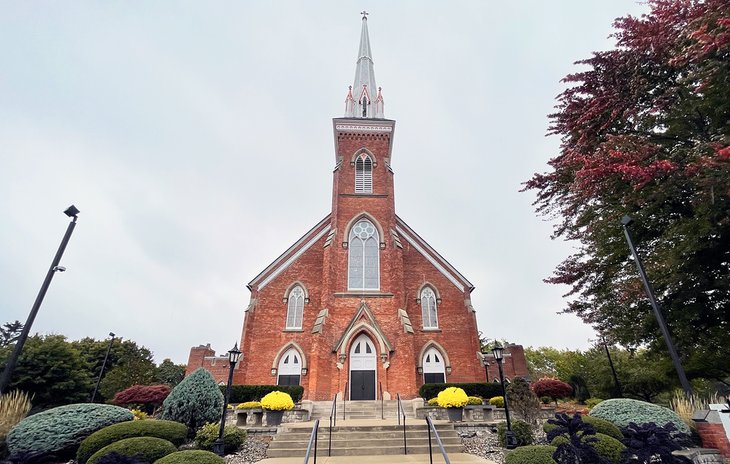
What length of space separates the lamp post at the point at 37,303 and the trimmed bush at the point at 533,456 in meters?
11.5

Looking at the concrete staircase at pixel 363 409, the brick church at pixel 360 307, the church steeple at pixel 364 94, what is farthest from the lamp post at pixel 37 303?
the church steeple at pixel 364 94

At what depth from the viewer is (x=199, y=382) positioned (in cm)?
1177

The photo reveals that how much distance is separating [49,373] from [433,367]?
71.0 ft

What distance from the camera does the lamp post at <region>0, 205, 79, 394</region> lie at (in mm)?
8570

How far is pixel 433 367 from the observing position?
66.9 feet

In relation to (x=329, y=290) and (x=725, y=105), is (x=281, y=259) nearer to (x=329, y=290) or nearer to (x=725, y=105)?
(x=329, y=290)

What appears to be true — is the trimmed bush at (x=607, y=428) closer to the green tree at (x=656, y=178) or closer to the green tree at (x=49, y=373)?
the green tree at (x=656, y=178)

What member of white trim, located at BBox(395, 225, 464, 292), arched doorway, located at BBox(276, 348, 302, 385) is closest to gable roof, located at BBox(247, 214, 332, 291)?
arched doorway, located at BBox(276, 348, 302, 385)

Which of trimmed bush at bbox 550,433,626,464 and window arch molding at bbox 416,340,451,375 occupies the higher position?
window arch molding at bbox 416,340,451,375

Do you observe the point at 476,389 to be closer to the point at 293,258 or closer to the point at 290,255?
the point at 293,258

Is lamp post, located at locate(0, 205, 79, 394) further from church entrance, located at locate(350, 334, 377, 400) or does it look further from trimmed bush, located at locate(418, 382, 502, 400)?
trimmed bush, located at locate(418, 382, 502, 400)

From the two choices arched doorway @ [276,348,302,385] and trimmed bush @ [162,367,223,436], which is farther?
arched doorway @ [276,348,302,385]

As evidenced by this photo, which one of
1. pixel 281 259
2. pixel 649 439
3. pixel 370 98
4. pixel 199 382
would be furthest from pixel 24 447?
pixel 370 98

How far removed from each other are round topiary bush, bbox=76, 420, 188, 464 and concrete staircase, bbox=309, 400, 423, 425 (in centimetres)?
722
